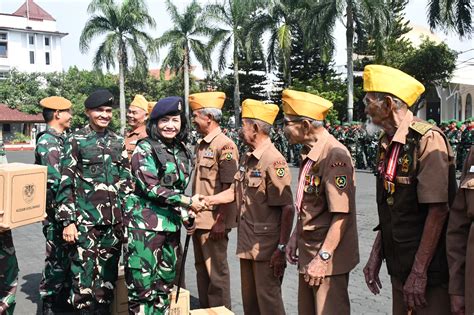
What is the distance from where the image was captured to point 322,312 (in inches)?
113

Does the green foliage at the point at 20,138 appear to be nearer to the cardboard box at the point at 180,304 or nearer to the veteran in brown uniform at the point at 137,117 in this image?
the veteran in brown uniform at the point at 137,117

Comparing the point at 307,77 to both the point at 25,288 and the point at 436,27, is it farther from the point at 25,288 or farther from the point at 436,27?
the point at 25,288

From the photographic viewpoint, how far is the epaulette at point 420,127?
96.1 inches

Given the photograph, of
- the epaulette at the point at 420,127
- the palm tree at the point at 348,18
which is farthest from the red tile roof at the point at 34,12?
the epaulette at the point at 420,127

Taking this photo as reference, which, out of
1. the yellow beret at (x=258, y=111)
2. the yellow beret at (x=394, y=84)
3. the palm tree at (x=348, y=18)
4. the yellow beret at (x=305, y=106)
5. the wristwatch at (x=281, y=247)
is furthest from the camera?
the palm tree at (x=348, y=18)

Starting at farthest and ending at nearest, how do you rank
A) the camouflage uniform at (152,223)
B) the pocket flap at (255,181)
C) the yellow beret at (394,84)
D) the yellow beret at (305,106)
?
the pocket flap at (255,181) < the camouflage uniform at (152,223) < the yellow beret at (305,106) < the yellow beret at (394,84)

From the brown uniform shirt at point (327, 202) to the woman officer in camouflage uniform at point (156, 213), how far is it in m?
0.81

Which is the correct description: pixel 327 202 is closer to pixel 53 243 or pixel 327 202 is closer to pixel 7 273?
pixel 7 273


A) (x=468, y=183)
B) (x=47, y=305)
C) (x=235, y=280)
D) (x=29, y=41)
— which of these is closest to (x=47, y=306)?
(x=47, y=305)

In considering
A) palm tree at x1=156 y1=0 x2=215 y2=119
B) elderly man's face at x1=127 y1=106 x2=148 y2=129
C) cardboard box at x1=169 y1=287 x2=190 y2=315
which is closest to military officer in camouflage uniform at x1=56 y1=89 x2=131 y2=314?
cardboard box at x1=169 y1=287 x2=190 y2=315

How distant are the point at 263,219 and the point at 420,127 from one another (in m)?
1.35

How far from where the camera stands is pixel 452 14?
60.4ft

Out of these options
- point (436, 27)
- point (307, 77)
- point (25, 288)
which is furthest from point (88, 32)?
point (25, 288)

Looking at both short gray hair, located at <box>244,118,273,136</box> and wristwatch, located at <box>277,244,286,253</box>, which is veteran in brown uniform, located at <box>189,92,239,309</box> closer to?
short gray hair, located at <box>244,118,273,136</box>
